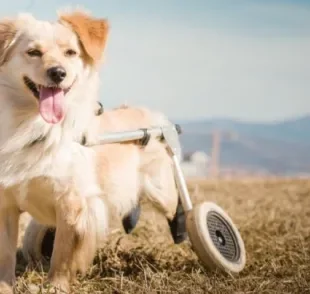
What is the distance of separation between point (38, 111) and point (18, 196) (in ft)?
1.87

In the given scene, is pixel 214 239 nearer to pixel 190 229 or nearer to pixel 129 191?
pixel 190 229

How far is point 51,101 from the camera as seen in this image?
172 inches

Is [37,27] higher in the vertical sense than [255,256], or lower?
higher

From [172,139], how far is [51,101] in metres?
1.51

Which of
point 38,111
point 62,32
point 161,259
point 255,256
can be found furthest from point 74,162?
point 255,256

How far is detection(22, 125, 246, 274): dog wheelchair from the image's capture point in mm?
4938

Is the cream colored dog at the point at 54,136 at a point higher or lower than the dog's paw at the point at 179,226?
higher

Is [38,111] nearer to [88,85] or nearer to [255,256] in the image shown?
[88,85]

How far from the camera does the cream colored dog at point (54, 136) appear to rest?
4.37 metres

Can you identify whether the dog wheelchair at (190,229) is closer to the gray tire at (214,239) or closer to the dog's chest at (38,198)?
the gray tire at (214,239)

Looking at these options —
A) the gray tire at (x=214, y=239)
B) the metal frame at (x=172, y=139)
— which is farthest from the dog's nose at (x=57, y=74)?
the gray tire at (x=214, y=239)

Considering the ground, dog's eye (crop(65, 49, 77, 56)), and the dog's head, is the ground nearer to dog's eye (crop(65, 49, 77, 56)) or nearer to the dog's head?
the dog's head

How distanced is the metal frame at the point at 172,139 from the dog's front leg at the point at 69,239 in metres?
0.69

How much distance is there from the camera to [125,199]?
5312 millimetres
